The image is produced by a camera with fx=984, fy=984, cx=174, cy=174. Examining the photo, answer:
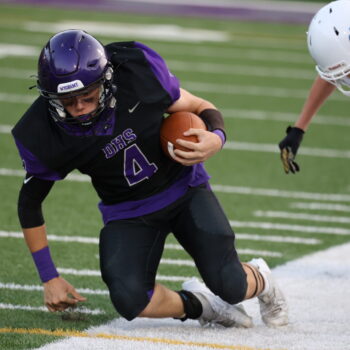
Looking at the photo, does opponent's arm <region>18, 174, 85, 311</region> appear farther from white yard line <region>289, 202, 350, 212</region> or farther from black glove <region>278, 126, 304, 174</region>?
white yard line <region>289, 202, 350, 212</region>

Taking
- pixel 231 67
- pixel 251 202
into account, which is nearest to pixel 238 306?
pixel 251 202

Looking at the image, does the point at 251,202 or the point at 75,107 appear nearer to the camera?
the point at 75,107

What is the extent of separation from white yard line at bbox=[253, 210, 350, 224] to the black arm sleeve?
7.43ft

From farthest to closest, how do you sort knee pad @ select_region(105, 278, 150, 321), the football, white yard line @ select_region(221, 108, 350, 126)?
1. white yard line @ select_region(221, 108, 350, 126)
2. the football
3. knee pad @ select_region(105, 278, 150, 321)

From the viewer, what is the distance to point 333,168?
7.98 meters

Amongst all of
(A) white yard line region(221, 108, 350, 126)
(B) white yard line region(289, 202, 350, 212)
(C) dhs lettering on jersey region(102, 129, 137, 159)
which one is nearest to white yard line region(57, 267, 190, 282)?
(C) dhs lettering on jersey region(102, 129, 137, 159)

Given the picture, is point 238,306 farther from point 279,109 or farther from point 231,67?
point 231,67

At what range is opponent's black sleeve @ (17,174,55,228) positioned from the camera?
3.99m

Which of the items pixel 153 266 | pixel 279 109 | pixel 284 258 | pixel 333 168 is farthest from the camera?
pixel 279 109

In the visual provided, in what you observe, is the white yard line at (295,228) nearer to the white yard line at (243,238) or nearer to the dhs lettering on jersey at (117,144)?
the white yard line at (243,238)

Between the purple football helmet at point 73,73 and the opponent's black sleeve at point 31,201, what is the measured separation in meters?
0.30

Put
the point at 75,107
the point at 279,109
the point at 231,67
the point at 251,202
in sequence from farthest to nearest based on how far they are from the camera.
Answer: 1. the point at 231,67
2. the point at 279,109
3. the point at 251,202
4. the point at 75,107

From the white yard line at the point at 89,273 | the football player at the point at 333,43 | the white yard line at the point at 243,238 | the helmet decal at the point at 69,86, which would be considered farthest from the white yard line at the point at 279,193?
the helmet decal at the point at 69,86

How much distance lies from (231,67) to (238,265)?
9541 mm
